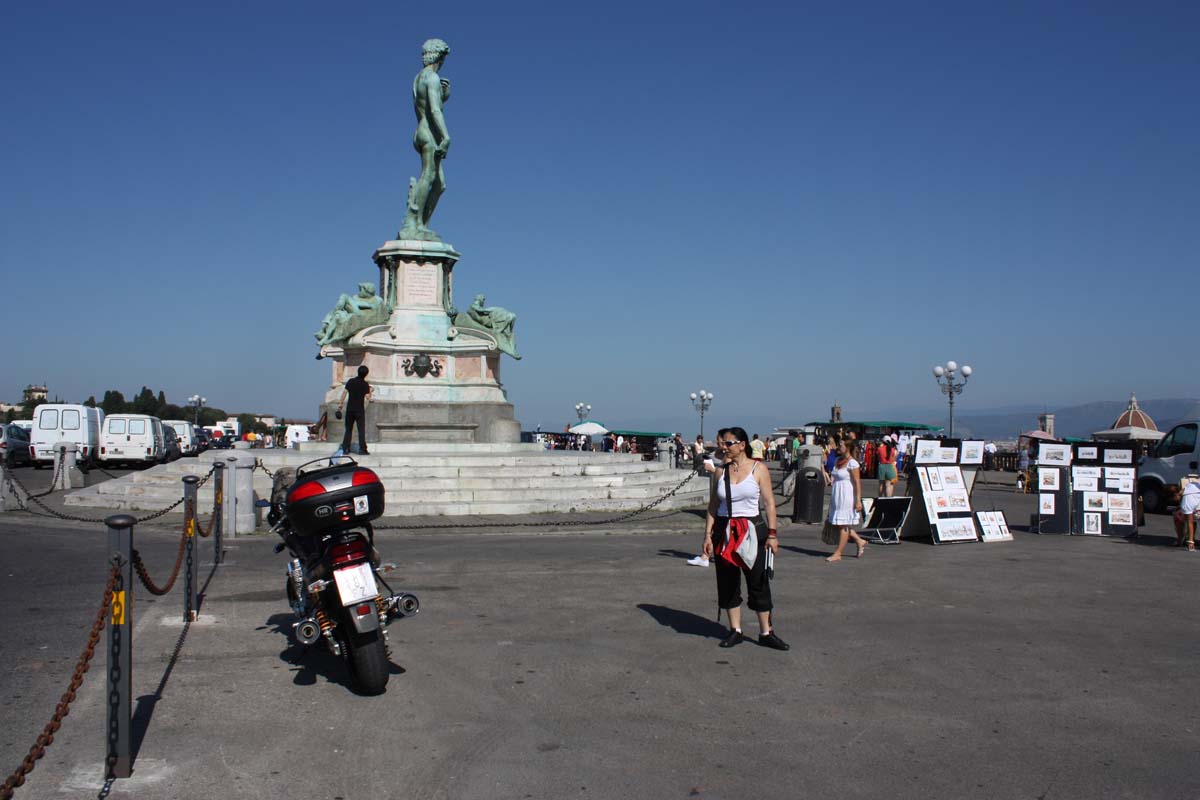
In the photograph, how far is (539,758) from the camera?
508 cm

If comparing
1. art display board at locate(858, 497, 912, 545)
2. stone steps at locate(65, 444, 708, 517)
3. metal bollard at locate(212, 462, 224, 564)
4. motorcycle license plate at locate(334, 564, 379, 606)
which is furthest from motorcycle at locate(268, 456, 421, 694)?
stone steps at locate(65, 444, 708, 517)

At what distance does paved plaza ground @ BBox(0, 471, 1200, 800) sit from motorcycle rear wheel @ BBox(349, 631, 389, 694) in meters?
0.11

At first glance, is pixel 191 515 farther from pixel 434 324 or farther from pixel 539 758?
pixel 434 324

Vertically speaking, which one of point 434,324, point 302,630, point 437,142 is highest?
point 437,142

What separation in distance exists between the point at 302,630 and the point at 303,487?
85 centimetres

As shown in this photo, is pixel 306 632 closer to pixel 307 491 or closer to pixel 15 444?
pixel 307 491

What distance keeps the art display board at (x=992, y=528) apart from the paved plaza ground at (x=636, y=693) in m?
4.09

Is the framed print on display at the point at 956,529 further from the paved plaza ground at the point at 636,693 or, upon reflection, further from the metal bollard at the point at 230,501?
the metal bollard at the point at 230,501

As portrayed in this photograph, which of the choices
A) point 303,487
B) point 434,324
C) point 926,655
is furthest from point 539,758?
point 434,324

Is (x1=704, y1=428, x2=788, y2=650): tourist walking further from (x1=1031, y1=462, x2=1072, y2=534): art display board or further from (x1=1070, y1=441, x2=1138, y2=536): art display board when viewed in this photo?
(x1=1070, y1=441, x2=1138, y2=536): art display board

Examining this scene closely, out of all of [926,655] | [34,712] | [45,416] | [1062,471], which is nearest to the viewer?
[34,712]

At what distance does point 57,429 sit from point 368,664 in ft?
100

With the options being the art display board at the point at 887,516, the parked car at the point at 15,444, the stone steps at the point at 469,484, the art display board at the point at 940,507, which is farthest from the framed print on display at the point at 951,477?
the parked car at the point at 15,444

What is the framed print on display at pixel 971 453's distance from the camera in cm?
1552
